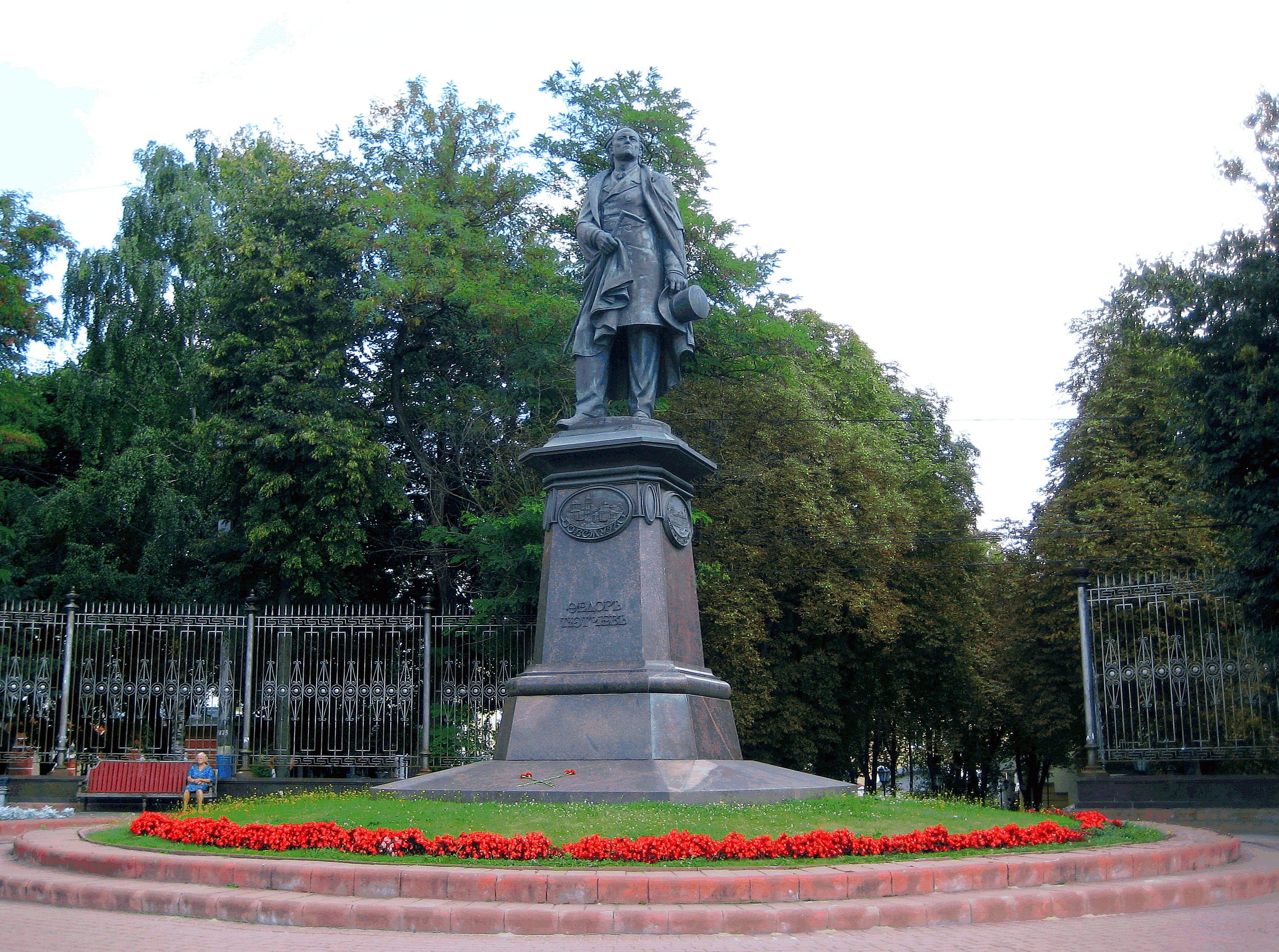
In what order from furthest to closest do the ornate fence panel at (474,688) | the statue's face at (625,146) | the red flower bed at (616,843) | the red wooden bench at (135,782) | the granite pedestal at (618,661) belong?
the ornate fence panel at (474,688)
the red wooden bench at (135,782)
the statue's face at (625,146)
the granite pedestal at (618,661)
the red flower bed at (616,843)

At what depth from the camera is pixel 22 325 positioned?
74.2ft

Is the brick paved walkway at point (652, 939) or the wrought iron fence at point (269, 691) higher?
the wrought iron fence at point (269, 691)

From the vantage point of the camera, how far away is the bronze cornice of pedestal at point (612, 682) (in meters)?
9.57

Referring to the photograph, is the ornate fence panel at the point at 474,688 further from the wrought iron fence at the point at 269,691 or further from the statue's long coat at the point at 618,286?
the statue's long coat at the point at 618,286

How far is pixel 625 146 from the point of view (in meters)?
11.5

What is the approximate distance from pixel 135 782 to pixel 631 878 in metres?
12.2

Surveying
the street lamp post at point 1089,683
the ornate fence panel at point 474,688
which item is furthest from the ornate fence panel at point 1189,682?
the ornate fence panel at point 474,688

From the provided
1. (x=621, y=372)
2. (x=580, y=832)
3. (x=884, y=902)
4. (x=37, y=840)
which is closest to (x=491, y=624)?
(x=621, y=372)

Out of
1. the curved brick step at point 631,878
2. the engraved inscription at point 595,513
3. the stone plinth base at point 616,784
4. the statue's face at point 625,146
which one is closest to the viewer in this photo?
the curved brick step at point 631,878

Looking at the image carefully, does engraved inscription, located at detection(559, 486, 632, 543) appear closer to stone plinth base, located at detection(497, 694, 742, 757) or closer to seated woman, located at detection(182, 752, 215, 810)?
stone plinth base, located at detection(497, 694, 742, 757)

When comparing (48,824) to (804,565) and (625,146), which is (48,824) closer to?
(625,146)

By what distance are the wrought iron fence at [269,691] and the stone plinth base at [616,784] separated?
744 centimetres

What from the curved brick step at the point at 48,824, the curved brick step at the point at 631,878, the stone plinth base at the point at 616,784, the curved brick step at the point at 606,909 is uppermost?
the stone plinth base at the point at 616,784

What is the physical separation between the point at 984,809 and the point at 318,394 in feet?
53.1
